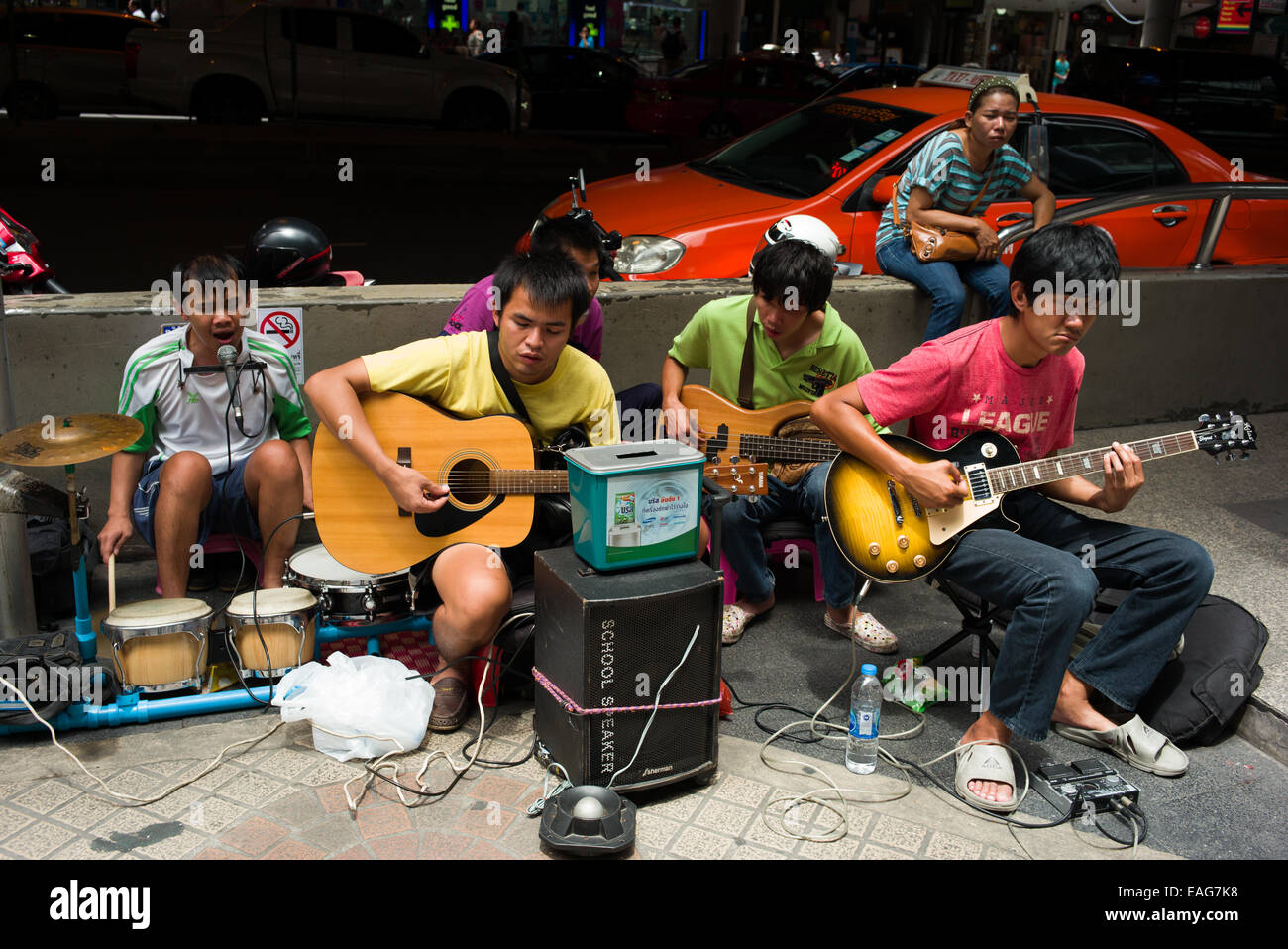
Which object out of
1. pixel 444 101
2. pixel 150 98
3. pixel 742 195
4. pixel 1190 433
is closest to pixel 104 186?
pixel 150 98

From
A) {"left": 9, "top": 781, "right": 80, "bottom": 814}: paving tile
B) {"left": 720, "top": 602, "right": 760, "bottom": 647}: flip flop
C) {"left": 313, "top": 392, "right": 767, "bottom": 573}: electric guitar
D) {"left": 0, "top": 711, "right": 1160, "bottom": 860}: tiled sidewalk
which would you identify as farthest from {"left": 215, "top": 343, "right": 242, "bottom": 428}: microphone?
{"left": 720, "top": 602, "right": 760, "bottom": 647}: flip flop

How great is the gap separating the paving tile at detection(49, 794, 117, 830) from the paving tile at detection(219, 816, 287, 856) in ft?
1.17

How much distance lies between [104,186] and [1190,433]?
12.3m

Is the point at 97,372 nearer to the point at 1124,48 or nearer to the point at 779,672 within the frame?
the point at 779,672

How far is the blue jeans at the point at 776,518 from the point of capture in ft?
14.3

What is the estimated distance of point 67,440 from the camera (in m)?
3.30

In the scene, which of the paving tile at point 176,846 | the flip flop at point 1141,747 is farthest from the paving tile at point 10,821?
the flip flop at point 1141,747

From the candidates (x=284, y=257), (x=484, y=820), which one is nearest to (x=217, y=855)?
(x=484, y=820)

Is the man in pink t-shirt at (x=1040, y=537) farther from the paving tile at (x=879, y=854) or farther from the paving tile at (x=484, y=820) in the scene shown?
the paving tile at (x=484, y=820)

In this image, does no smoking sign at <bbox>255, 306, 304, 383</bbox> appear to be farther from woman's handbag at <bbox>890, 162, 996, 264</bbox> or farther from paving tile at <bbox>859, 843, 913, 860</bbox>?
woman's handbag at <bbox>890, 162, 996, 264</bbox>

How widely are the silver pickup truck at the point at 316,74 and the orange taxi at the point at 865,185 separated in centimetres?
982

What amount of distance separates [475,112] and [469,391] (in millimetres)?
14687

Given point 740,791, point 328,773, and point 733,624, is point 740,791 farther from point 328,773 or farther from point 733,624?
point 328,773

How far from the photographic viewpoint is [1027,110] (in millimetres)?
6668
